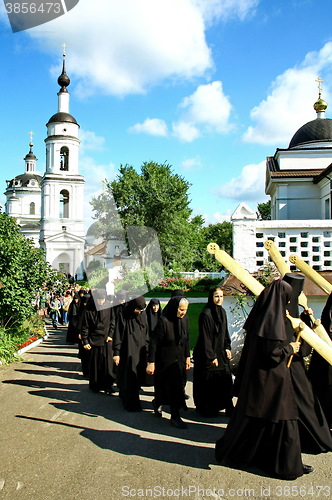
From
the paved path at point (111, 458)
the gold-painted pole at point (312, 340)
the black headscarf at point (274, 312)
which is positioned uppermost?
the black headscarf at point (274, 312)

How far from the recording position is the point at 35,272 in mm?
11734

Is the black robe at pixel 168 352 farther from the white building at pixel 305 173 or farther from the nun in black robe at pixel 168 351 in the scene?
the white building at pixel 305 173

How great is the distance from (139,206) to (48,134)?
1224 cm

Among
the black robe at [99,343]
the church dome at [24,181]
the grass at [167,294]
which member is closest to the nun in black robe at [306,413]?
the black robe at [99,343]

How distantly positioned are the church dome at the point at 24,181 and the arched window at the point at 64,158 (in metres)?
33.0

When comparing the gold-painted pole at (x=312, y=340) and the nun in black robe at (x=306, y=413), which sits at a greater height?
the gold-painted pole at (x=312, y=340)

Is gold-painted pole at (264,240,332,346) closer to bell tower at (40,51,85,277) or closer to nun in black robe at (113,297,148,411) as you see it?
nun in black robe at (113,297,148,411)

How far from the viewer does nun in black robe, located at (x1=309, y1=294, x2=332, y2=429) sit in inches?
216

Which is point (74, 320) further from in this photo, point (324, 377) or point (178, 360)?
point (324, 377)

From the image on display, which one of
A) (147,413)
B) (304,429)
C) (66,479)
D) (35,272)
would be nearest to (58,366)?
(35,272)

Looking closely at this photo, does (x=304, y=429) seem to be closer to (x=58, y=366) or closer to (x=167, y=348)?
(x=167, y=348)

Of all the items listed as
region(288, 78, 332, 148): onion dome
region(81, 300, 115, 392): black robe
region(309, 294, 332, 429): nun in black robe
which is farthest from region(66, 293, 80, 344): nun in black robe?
region(288, 78, 332, 148): onion dome

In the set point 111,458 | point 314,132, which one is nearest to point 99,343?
point 111,458

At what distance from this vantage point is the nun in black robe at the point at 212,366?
6301 millimetres
